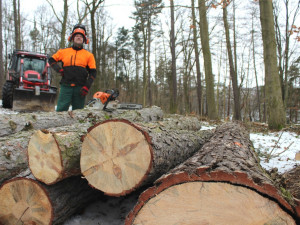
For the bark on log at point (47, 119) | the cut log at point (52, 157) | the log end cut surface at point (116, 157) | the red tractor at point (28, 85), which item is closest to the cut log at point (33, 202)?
the cut log at point (52, 157)

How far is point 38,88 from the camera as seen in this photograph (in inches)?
310

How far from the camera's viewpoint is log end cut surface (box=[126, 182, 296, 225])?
1.08 m

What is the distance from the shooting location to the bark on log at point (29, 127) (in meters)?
2.11

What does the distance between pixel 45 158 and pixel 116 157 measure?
2.03 feet

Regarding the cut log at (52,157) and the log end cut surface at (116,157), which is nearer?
the log end cut surface at (116,157)

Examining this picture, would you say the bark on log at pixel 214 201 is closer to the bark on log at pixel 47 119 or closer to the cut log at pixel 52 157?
the cut log at pixel 52 157

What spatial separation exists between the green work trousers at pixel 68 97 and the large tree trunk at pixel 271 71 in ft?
18.3

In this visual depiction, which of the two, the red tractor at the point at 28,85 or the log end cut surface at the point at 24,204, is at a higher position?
the red tractor at the point at 28,85

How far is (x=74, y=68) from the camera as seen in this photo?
A: 4570 mm

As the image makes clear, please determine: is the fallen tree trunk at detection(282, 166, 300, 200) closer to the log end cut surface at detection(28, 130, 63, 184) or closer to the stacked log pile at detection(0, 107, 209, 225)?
the stacked log pile at detection(0, 107, 209, 225)

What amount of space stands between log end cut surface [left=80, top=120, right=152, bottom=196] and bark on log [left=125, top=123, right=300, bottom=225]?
1.03ft

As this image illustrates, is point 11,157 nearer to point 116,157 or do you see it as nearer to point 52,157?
point 52,157

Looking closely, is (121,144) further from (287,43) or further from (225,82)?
(225,82)

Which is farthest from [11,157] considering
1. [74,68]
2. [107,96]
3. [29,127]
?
[107,96]
